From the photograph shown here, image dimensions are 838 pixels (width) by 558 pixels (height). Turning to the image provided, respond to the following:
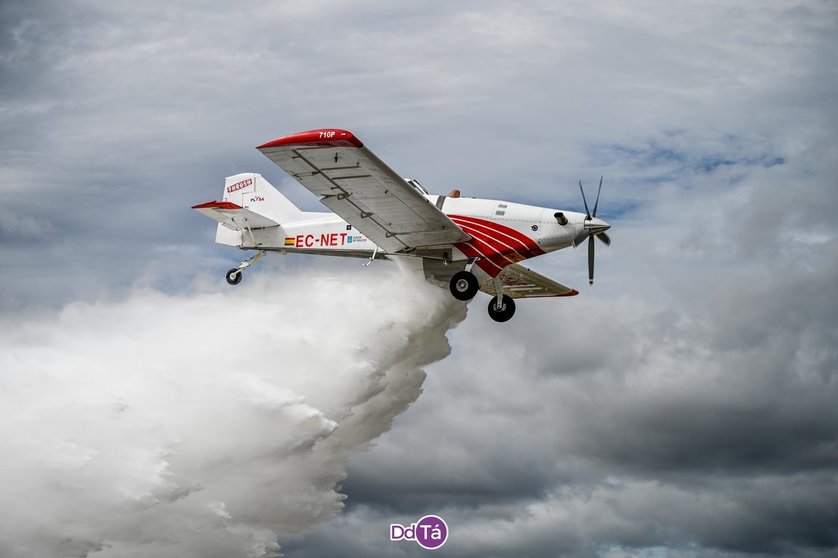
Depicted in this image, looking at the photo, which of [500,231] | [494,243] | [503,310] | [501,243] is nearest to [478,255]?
[494,243]

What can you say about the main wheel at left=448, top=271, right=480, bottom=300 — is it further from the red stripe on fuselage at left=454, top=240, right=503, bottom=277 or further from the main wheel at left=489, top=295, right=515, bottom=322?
the main wheel at left=489, top=295, right=515, bottom=322

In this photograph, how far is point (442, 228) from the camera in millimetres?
35531

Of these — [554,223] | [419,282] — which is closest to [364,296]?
[419,282]

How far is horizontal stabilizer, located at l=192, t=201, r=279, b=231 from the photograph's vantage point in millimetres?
38688

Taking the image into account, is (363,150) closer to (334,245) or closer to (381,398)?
(334,245)

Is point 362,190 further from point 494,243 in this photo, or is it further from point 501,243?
point 501,243

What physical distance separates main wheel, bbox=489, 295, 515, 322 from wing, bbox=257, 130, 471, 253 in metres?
2.81

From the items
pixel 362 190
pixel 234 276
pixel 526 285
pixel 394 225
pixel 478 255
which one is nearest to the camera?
pixel 362 190

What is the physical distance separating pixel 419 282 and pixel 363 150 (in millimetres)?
7453

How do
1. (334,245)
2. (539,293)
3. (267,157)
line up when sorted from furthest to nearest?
(539,293)
(334,245)
(267,157)

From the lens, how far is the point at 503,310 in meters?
37.5

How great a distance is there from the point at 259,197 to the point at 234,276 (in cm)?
291

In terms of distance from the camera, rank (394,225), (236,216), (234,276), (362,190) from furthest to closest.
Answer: (234,276) < (236,216) < (394,225) < (362,190)

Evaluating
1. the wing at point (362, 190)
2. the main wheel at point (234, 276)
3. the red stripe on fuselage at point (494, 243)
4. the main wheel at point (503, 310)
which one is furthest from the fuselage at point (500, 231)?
the main wheel at point (234, 276)
